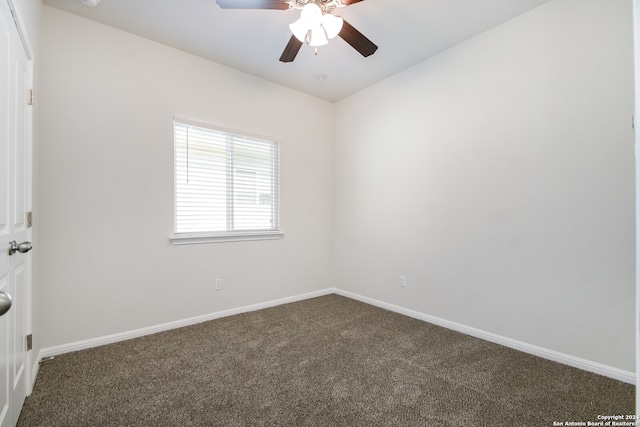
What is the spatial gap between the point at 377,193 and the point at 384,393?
2.27m

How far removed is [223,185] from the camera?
10.6 feet

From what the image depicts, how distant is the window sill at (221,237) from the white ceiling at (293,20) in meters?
1.87

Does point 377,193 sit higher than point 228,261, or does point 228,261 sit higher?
point 377,193

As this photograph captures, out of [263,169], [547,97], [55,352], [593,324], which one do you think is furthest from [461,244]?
[55,352]

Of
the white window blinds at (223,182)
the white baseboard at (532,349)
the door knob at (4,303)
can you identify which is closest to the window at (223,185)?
the white window blinds at (223,182)

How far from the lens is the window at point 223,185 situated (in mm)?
2945

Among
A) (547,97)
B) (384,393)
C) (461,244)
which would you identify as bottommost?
(384,393)

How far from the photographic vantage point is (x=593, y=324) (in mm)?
2076

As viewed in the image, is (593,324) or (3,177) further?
(593,324)

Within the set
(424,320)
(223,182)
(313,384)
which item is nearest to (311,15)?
(223,182)

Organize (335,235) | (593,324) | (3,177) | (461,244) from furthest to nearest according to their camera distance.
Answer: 1. (335,235)
2. (461,244)
3. (593,324)
4. (3,177)

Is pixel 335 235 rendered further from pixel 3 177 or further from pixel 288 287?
pixel 3 177

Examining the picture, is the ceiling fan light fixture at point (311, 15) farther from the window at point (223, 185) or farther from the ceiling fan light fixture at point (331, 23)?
the window at point (223, 185)

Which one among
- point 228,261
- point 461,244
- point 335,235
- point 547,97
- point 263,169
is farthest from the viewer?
point 335,235
